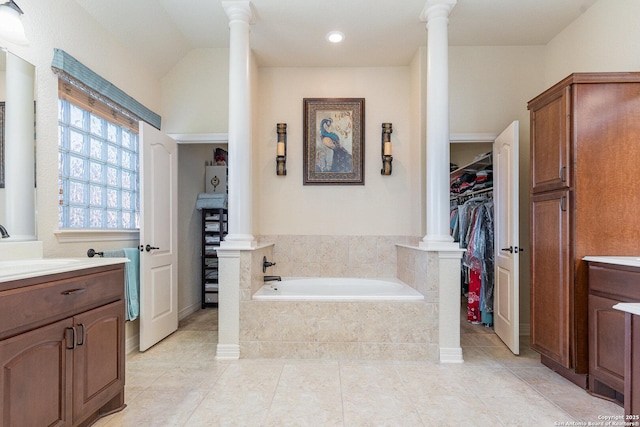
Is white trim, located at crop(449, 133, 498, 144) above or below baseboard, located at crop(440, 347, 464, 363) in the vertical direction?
above

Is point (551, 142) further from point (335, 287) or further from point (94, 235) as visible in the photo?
point (94, 235)

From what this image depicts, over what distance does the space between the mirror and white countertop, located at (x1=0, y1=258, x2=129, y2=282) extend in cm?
23

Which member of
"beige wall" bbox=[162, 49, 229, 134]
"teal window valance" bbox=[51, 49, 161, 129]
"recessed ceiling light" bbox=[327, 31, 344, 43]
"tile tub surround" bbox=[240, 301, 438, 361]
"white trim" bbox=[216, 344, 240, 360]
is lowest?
"white trim" bbox=[216, 344, 240, 360]

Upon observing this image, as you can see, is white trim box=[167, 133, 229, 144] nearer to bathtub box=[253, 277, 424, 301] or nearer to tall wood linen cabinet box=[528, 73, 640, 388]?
bathtub box=[253, 277, 424, 301]

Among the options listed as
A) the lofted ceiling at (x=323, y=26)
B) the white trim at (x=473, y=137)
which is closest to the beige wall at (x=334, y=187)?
the lofted ceiling at (x=323, y=26)

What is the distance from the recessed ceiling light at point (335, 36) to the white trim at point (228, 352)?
9.24 ft

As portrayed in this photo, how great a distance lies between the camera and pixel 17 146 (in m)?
1.96

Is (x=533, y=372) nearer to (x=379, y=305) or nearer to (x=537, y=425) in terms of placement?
(x=537, y=425)

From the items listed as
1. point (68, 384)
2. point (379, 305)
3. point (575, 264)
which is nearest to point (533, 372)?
point (575, 264)

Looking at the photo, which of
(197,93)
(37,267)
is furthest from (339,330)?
(197,93)

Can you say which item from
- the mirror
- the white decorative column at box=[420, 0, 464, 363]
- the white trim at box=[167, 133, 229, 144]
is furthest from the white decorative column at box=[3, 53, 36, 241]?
the white decorative column at box=[420, 0, 464, 363]

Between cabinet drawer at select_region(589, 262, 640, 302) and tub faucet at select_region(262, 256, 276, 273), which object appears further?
tub faucet at select_region(262, 256, 276, 273)

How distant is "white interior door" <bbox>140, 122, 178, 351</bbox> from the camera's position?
9.58ft

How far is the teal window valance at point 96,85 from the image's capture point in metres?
2.24
